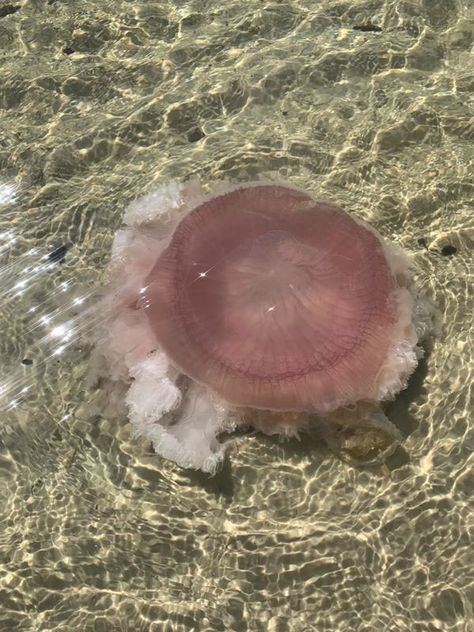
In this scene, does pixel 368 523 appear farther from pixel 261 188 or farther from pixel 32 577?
pixel 261 188

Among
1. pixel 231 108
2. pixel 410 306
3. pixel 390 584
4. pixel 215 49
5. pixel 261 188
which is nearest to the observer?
pixel 390 584

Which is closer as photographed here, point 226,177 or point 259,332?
point 259,332

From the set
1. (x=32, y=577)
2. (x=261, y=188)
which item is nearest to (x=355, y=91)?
(x=261, y=188)
